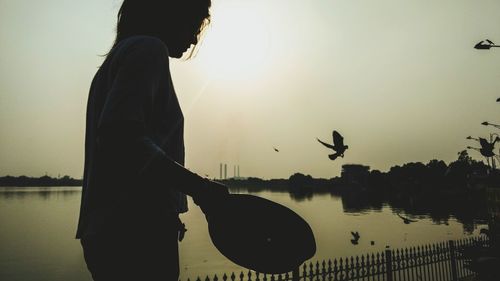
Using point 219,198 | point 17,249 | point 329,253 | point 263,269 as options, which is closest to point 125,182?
point 219,198

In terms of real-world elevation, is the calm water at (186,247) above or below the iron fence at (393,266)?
below

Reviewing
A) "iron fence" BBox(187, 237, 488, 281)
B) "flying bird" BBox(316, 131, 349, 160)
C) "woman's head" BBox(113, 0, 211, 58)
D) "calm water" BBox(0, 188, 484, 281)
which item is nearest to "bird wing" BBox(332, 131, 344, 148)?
"flying bird" BBox(316, 131, 349, 160)

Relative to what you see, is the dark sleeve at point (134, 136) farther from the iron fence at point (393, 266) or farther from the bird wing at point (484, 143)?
the bird wing at point (484, 143)

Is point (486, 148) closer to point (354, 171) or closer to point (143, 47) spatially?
point (143, 47)

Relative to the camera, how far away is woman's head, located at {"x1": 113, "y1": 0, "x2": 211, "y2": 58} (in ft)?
6.15

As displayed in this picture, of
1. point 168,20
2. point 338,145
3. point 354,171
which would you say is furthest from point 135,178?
point 354,171

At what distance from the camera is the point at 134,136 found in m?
1.39

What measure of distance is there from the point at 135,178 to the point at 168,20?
916mm

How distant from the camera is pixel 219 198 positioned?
60.1 inches

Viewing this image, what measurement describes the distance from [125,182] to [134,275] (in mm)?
390

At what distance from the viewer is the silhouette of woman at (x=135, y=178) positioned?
55.1 inches

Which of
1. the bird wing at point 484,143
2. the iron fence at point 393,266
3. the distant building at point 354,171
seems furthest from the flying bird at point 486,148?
the distant building at point 354,171

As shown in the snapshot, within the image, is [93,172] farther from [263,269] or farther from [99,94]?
[263,269]

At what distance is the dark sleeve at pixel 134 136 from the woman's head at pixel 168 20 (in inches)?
17.0
